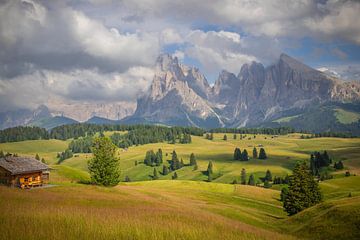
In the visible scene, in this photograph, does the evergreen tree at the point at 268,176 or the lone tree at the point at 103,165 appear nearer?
the lone tree at the point at 103,165

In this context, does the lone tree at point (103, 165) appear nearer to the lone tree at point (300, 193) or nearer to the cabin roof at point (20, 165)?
the cabin roof at point (20, 165)

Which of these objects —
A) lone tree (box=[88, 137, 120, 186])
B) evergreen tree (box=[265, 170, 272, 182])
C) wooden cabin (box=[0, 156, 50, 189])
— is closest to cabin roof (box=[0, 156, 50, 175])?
wooden cabin (box=[0, 156, 50, 189])

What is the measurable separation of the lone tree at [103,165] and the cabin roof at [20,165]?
37.2 ft

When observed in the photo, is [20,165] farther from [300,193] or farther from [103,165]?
[300,193]

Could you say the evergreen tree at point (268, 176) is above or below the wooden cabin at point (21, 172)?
below

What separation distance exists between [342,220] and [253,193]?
96051mm

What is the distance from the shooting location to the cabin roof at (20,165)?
229 ft

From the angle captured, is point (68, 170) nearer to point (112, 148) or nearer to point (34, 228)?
Result: point (112, 148)

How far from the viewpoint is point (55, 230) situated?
12320 mm

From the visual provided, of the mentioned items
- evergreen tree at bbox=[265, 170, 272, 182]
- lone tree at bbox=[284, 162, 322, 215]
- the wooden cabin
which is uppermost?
the wooden cabin

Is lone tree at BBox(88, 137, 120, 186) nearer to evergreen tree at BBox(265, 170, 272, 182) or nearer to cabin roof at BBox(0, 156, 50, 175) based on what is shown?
cabin roof at BBox(0, 156, 50, 175)

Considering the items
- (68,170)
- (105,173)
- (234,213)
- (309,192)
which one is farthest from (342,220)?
(68,170)

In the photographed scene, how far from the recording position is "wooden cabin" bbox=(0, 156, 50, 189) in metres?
69.4

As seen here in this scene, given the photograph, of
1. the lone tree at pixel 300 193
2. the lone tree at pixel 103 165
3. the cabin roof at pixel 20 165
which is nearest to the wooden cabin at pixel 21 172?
the cabin roof at pixel 20 165
